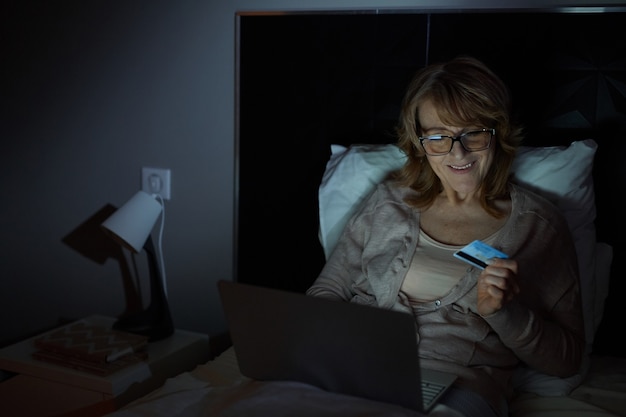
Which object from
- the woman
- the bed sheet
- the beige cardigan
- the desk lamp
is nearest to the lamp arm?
the desk lamp

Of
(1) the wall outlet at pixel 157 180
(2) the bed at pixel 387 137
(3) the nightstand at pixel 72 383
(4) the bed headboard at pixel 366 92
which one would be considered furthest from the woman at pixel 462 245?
(1) the wall outlet at pixel 157 180

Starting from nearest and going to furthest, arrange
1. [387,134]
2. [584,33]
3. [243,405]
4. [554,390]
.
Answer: [243,405] → [554,390] → [584,33] → [387,134]

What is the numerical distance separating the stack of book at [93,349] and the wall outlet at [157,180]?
0.48 meters

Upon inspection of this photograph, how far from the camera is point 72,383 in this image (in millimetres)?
1919

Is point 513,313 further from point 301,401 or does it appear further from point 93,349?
point 93,349

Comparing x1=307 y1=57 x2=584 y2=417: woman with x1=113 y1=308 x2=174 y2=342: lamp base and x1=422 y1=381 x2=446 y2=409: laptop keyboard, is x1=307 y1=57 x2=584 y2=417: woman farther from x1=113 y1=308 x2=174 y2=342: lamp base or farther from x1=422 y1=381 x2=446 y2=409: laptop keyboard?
x1=113 y1=308 x2=174 y2=342: lamp base

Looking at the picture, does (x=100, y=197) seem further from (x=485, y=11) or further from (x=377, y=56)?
(x=485, y=11)

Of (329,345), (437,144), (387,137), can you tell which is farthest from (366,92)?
(329,345)

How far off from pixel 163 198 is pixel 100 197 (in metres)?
0.25

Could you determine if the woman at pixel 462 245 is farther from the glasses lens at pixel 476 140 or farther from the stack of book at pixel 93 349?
the stack of book at pixel 93 349

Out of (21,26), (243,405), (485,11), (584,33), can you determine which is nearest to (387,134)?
(485,11)

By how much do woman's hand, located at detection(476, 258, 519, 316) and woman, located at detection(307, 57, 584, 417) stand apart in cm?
Answer: 4

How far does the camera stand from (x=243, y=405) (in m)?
1.29

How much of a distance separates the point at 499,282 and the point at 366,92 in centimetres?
88
